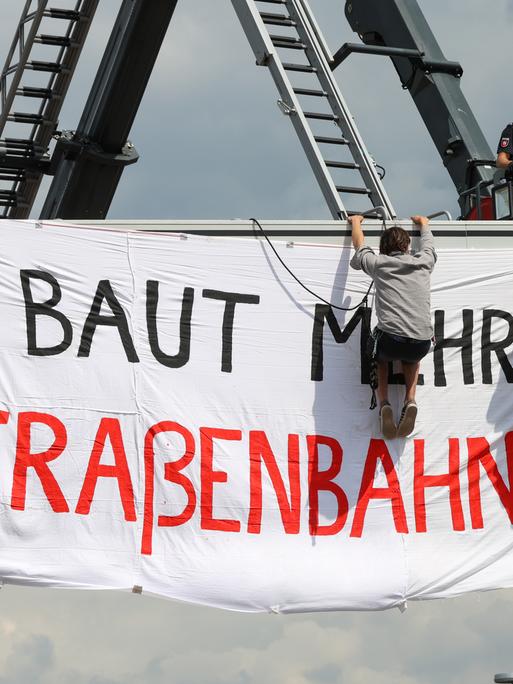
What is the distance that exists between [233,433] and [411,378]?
59.4 inches

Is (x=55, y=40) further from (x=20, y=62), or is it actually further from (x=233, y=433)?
(x=233, y=433)

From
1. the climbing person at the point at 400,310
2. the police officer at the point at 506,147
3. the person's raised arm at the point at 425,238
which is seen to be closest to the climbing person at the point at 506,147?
the police officer at the point at 506,147

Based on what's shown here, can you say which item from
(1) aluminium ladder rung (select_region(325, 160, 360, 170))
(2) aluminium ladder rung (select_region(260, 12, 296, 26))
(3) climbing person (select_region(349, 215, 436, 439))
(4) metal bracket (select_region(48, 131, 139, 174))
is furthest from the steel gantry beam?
(3) climbing person (select_region(349, 215, 436, 439))

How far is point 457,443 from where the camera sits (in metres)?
10.4

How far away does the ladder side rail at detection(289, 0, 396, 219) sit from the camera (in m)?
15.5

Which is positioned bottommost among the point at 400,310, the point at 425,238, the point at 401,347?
the point at 401,347

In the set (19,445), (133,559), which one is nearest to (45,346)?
(19,445)

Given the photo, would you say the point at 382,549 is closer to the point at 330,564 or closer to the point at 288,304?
the point at 330,564

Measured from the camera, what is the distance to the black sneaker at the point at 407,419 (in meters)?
10.1

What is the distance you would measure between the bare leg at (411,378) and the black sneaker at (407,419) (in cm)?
6

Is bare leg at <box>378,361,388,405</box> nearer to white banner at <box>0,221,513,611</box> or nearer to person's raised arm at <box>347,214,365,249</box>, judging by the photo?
white banner at <box>0,221,513,611</box>

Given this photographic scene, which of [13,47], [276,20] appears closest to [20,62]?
[13,47]

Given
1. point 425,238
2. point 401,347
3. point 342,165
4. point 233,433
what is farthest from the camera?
point 342,165

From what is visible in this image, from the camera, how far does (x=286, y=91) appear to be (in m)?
15.7
